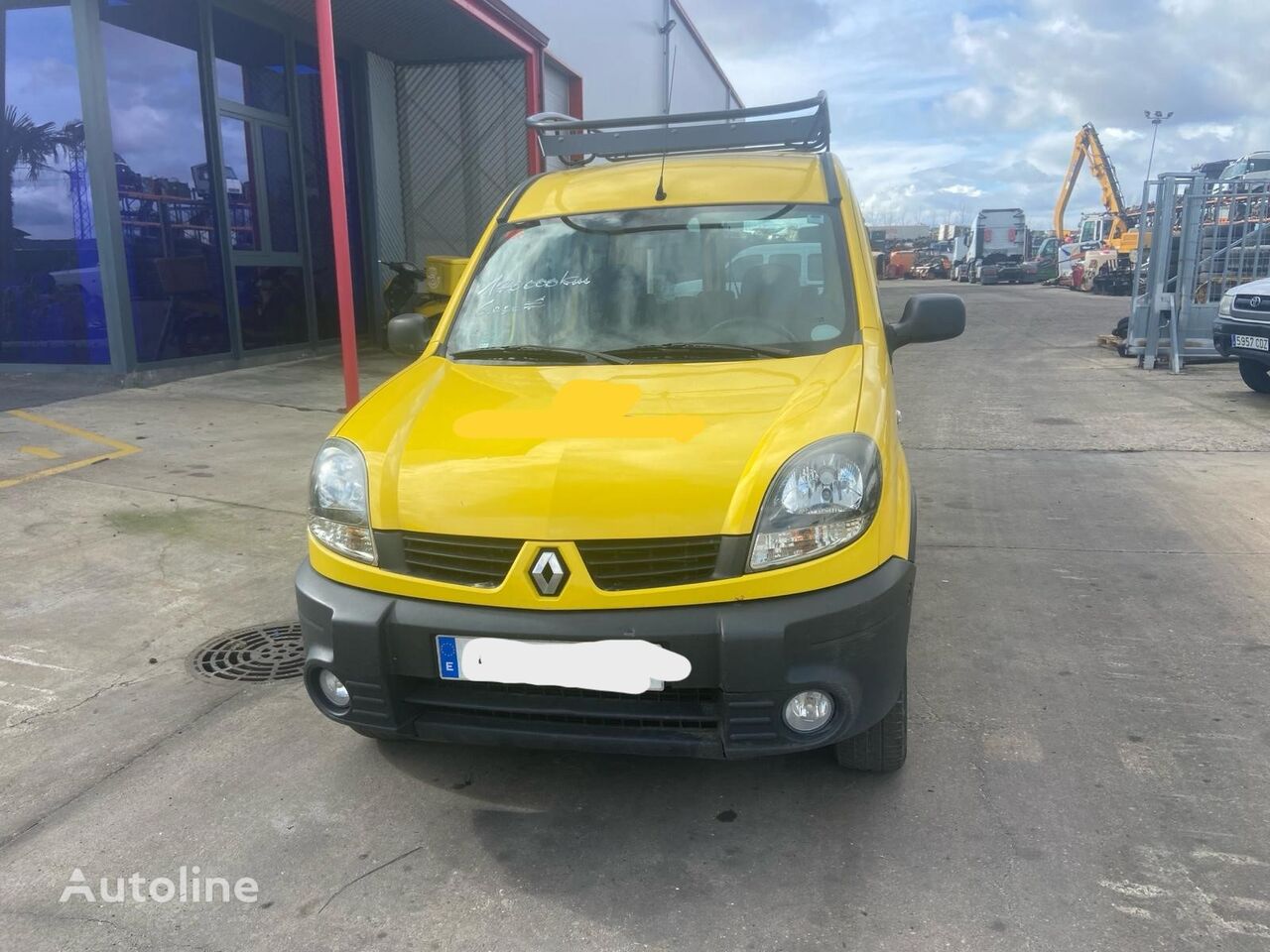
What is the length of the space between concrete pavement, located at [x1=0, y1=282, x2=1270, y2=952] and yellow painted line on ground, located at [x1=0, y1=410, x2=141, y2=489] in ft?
2.93

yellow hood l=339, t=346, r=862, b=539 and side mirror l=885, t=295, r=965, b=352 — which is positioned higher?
side mirror l=885, t=295, r=965, b=352

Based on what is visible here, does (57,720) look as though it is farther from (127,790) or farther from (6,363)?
(6,363)

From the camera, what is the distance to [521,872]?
8.20 feet

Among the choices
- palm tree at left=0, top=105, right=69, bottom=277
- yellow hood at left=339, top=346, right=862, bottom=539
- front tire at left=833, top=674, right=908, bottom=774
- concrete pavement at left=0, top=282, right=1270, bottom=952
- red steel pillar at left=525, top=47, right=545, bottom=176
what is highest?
red steel pillar at left=525, top=47, right=545, bottom=176

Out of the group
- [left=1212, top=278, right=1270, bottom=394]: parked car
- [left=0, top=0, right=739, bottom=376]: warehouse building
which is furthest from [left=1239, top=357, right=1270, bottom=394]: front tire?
[left=0, top=0, right=739, bottom=376]: warehouse building

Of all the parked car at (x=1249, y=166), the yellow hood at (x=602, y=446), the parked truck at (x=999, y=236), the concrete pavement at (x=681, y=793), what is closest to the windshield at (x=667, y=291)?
the yellow hood at (x=602, y=446)

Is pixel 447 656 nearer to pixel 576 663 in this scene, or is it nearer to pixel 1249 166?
pixel 576 663

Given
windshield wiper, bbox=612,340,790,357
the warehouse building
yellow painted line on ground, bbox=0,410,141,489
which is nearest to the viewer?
windshield wiper, bbox=612,340,790,357

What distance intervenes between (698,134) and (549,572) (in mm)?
2580

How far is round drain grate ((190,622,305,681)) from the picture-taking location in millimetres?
3719

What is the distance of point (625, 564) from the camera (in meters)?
2.38

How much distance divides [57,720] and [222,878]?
4.33 feet

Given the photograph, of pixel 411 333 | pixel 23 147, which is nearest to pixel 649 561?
pixel 411 333
